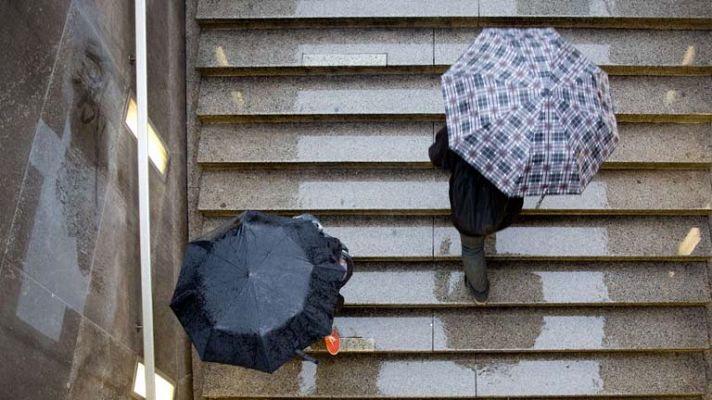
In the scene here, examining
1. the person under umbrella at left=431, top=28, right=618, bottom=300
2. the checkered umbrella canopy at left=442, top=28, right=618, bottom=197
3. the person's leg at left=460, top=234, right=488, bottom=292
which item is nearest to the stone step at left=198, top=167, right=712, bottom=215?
the person's leg at left=460, top=234, right=488, bottom=292

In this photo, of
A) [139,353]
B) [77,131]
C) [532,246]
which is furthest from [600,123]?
[139,353]

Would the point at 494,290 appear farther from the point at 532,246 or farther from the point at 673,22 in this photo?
the point at 673,22

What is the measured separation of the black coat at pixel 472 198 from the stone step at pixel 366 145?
1.46 metres

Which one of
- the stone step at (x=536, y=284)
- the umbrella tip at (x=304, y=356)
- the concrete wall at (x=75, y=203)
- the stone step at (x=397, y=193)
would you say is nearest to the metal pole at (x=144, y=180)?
the concrete wall at (x=75, y=203)

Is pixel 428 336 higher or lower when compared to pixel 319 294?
lower

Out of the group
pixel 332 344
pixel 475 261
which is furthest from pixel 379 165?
pixel 332 344

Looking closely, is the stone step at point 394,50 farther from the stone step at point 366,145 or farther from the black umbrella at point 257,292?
the black umbrella at point 257,292

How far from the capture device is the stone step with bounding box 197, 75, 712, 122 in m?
7.85

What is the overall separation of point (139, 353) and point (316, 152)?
272 centimetres

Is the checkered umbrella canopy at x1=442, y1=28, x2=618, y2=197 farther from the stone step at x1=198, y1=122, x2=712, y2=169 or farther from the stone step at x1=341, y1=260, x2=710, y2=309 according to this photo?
the stone step at x1=341, y1=260, x2=710, y2=309

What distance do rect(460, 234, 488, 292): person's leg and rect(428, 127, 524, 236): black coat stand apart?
47cm

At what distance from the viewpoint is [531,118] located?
5.56 metres

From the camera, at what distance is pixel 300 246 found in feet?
18.8

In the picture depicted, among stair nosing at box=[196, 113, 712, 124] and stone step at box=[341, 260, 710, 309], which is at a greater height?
stair nosing at box=[196, 113, 712, 124]
